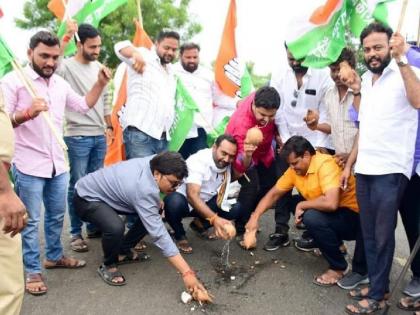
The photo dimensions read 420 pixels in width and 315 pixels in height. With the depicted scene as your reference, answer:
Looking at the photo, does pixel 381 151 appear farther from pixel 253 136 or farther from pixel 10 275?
pixel 10 275

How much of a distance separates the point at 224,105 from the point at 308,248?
188 centimetres

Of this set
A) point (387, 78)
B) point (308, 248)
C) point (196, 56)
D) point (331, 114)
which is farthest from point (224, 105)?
point (387, 78)

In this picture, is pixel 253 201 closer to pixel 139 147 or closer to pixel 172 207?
pixel 172 207

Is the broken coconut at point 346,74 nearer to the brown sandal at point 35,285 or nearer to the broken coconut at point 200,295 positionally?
the broken coconut at point 200,295

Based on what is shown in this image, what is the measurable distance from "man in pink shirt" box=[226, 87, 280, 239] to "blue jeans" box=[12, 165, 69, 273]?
5.11ft

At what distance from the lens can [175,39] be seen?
4371mm

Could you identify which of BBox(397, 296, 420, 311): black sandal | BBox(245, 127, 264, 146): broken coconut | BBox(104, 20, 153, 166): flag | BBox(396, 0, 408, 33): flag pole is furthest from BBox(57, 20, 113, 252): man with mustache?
BBox(397, 296, 420, 311): black sandal

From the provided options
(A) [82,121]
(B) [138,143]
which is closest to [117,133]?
(B) [138,143]

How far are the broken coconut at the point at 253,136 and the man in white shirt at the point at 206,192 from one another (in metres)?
0.13

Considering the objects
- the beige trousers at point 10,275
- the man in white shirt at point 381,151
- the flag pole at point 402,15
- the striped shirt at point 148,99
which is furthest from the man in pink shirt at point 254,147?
the beige trousers at point 10,275

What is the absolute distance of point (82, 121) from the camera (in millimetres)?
4094

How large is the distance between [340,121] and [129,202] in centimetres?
194

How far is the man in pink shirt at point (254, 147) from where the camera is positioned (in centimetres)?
404

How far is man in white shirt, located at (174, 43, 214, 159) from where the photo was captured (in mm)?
4973
